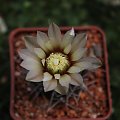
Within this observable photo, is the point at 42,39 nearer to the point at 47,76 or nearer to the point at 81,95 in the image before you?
the point at 47,76

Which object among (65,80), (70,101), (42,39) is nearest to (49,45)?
(42,39)

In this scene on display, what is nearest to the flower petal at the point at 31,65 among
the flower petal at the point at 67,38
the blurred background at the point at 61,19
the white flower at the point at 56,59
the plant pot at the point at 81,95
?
the white flower at the point at 56,59

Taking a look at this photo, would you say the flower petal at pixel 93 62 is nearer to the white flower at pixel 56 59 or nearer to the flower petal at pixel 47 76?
the white flower at pixel 56 59

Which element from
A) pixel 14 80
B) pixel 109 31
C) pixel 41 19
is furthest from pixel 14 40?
pixel 109 31

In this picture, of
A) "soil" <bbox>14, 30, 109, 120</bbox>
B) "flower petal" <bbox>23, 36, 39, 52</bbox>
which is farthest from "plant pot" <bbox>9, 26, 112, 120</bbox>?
"flower petal" <bbox>23, 36, 39, 52</bbox>

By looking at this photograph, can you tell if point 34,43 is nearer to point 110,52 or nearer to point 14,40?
point 14,40

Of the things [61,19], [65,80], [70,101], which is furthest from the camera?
[61,19]
